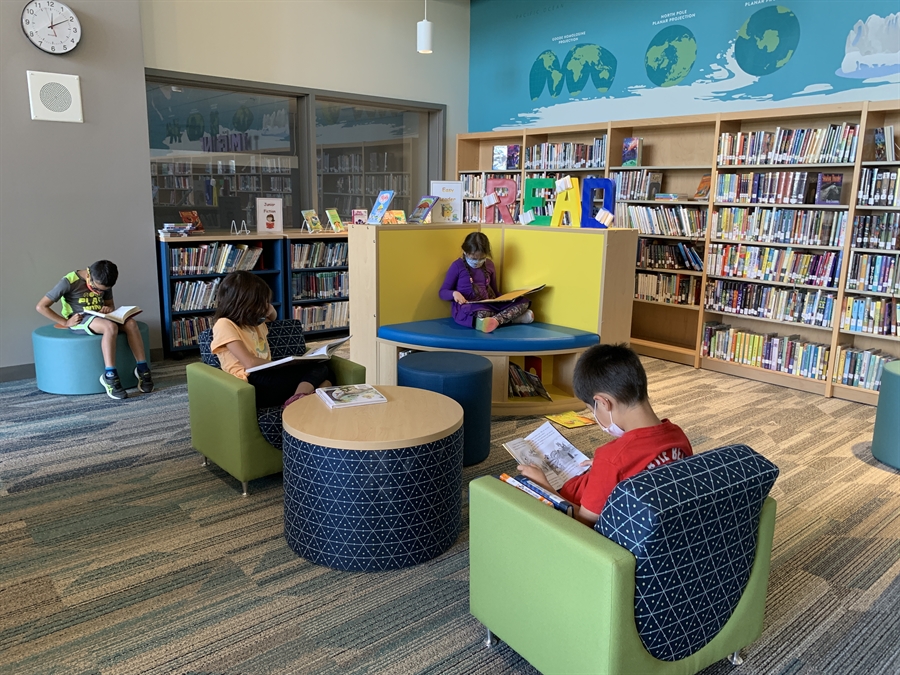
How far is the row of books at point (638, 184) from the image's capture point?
240 inches

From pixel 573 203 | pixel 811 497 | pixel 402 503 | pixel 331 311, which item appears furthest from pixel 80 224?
pixel 811 497

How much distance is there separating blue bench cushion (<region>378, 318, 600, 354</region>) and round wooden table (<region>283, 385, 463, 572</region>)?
156 centimetres

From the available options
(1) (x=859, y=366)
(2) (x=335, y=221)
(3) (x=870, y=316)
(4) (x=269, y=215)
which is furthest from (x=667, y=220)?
(4) (x=269, y=215)

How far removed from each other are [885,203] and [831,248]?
447 mm

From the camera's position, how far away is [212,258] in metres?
5.94

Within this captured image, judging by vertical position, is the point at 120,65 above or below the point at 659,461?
above

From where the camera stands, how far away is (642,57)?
20.8 ft

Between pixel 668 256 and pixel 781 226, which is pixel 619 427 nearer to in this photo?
pixel 781 226

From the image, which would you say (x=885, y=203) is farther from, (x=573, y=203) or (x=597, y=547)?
(x=597, y=547)

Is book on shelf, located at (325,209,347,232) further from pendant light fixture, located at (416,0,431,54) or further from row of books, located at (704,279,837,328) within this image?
row of books, located at (704,279,837,328)

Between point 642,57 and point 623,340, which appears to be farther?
point 642,57

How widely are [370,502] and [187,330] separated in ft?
13.0

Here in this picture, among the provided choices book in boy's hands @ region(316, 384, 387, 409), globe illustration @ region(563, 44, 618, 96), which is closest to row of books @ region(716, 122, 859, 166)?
globe illustration @ region(563, 44, 618, 96)

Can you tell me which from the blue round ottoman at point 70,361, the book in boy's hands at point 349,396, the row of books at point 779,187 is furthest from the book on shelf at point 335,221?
the book in boy's hands at point 349,396
